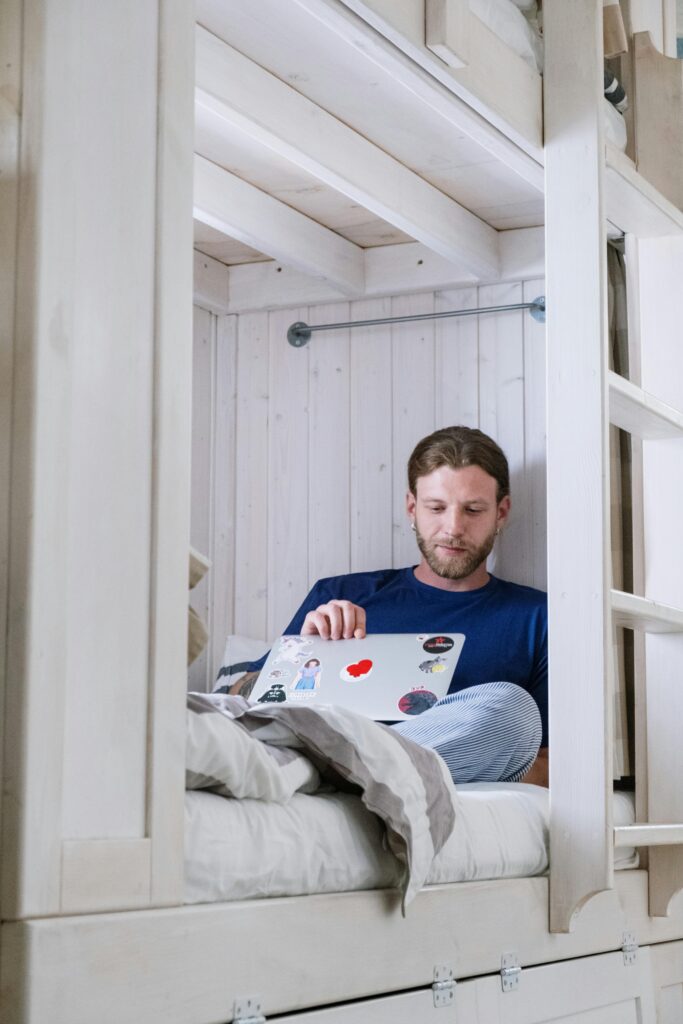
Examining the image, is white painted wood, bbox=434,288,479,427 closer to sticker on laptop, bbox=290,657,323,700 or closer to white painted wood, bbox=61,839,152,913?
sticker on laptop, bbox=290,657,323,700

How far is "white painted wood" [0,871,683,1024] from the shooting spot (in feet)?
3.57

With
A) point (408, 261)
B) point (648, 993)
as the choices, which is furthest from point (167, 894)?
point (408, 261)

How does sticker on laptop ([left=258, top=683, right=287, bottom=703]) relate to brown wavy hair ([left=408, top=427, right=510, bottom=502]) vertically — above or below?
below

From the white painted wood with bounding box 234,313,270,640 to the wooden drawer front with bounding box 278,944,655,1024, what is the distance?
1.24 meters

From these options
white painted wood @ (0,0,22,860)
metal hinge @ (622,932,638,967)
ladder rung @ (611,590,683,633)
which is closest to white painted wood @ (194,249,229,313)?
ladder rung @ (611,590,683,633)

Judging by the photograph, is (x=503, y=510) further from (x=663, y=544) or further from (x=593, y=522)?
(x=593, y=522)

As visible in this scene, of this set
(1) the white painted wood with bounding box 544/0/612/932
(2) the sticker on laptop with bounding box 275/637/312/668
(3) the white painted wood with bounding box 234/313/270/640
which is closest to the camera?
(1) the white painted wood with bounding box 544/0/612/932

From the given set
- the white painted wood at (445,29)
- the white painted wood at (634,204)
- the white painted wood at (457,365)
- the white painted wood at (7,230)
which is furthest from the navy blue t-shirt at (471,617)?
the white painted wood at (7,230)

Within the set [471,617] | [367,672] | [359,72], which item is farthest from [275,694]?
[359,72]

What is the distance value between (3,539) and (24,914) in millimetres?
291

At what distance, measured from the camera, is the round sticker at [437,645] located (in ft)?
8.42

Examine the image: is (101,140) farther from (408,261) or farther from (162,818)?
(408,261)

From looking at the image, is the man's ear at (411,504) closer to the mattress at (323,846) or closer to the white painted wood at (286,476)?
the white painted wood at (286,476)

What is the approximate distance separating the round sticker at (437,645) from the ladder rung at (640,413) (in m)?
0.51
